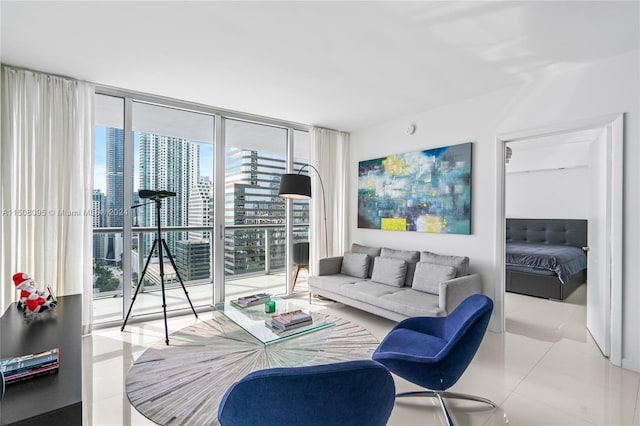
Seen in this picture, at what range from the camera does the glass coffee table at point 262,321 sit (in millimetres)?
2433

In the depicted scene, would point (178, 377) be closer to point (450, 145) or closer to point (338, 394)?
point (338, 394)

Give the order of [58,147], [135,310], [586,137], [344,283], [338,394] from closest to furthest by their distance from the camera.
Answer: [338,394]
[58,147]
[135,310]
[344,283]
[586,137]

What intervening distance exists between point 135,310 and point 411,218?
3.77m

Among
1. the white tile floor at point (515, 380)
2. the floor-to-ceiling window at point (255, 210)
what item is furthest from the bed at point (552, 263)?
the floor-to-ceiling window at point (255, 210)

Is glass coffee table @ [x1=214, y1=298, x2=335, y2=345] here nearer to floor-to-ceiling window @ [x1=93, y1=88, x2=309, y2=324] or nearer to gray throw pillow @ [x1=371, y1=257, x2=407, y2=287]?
floor-to-ceiling window @ [x1=93, y1=88, x2=309, y2=324]

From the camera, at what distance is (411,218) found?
14.2ft

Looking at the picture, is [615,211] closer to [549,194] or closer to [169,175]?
[549,194]

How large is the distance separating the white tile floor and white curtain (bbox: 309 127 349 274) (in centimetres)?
159

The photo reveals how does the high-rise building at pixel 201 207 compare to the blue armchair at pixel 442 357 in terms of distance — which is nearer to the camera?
the blue armchair at pixel 442 357

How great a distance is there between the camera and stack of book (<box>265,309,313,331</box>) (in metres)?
2.55

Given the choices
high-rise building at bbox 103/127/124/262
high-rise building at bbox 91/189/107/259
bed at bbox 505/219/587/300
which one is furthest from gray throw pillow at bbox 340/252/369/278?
high-rise building at bbox 91/189/107/259

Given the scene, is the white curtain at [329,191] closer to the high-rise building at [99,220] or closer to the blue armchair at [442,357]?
the high-rise building at [99,220]

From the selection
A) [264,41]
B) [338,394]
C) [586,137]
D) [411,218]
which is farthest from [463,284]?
[586,137]

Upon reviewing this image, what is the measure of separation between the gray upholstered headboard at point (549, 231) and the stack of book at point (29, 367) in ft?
24.3
